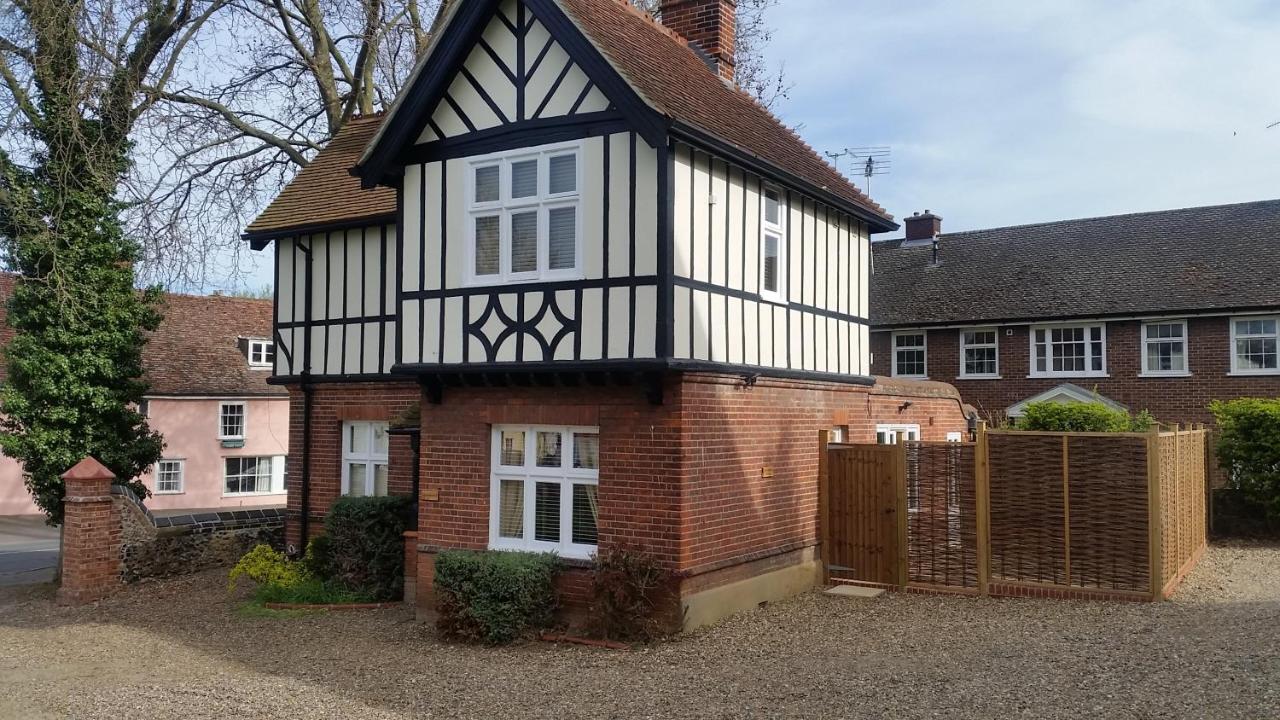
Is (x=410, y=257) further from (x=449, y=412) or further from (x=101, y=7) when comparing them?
(x=101, y=7)

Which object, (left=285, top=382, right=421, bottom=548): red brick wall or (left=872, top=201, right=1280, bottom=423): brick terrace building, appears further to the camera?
(left=872, top=201, right=1280, bottom=423): brick terrace building

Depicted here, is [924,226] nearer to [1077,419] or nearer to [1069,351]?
[1069,351]

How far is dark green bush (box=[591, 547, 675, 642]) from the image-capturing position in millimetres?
10602

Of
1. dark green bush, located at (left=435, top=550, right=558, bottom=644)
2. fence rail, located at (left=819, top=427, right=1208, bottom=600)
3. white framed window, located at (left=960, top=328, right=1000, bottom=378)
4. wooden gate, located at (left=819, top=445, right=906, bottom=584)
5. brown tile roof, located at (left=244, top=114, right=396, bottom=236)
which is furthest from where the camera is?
white framed window, located at (left=960, top=328, right=1000, bottom=378)

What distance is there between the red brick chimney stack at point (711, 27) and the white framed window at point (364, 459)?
7.85m

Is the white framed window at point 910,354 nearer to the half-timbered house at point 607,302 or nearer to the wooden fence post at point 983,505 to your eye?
the half-timbered house at point 607,302

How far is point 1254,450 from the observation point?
17.9m

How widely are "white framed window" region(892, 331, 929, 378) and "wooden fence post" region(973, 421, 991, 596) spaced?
16.5 metres

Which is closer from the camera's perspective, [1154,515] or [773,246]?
[1154,515]

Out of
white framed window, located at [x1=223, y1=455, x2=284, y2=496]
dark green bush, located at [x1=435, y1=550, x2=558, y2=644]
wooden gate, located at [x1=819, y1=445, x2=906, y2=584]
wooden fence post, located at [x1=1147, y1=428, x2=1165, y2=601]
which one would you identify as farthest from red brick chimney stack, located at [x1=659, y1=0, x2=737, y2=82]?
white framed window, located at [x1=223, y1=455, x2=284, y2=496]

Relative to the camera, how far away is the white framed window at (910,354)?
28844 mm

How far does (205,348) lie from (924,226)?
80.1 ft

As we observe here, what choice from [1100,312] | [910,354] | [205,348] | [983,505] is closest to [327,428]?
[983,505]

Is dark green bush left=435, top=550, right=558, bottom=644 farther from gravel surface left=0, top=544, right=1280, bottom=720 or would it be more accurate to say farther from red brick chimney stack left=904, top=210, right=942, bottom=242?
red brick chimney stack left=904, top=210, right=942, bottom=242
